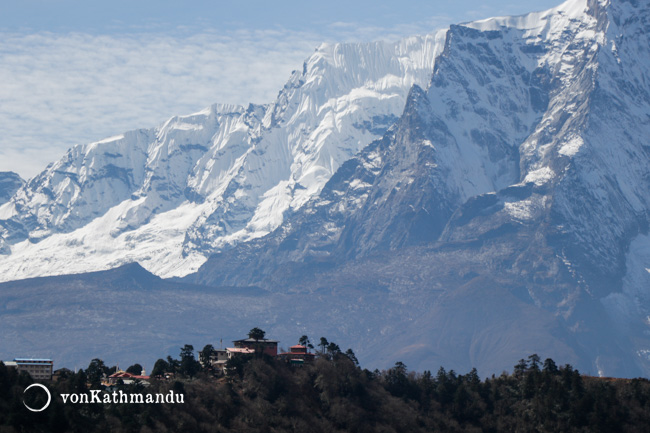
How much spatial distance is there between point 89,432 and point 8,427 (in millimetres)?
12065

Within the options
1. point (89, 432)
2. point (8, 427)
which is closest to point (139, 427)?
point (89, 432)

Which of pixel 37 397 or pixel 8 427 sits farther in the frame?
pixel 37 397

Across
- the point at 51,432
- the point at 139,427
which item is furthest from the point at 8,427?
the point at 139,427

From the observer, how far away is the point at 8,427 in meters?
185

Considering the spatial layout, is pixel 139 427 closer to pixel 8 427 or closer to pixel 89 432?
pixel 89 432

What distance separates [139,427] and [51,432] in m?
13.2

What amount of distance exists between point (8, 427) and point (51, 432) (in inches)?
285

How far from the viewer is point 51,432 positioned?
191 meters

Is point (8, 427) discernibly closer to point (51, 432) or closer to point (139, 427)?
point (51, 432)

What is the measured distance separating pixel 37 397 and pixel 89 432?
9537 mm

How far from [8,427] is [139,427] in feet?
66.5

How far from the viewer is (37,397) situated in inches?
7766

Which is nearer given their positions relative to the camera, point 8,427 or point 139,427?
point 8,427
